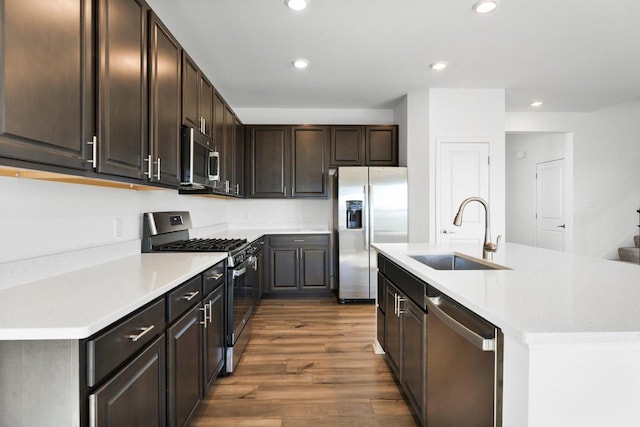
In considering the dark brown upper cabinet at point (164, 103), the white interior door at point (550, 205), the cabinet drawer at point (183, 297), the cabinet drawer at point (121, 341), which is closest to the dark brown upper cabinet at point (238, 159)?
the dark brown upper cabinet at point (164, 103)

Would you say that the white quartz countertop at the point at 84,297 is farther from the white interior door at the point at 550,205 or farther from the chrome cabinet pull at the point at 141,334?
the white interior door at the point at 550,205

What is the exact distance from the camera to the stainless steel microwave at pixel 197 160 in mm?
2346

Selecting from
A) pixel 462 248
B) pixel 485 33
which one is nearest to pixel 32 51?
pixel 462 248

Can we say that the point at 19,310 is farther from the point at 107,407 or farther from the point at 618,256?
the point at 618,256

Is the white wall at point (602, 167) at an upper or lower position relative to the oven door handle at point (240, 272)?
upper

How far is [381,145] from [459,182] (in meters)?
1.15

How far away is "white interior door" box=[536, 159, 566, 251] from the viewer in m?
5.61

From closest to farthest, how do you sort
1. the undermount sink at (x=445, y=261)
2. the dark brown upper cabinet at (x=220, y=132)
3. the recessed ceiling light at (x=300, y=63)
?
the undermount sink at (x=445, y=261)
the dark brown upper cabinet at (x=220, y=132)
the recessed ceiling light at (x=300, y=63)

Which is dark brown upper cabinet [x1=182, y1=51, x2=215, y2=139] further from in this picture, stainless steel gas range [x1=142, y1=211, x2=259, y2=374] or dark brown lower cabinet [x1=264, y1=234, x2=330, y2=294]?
dark brown lower cabinet [x1=264, y1=234, x2=330, y2=294]

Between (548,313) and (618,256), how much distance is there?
592 centimetres

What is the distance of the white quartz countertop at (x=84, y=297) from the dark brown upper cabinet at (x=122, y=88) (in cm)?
48

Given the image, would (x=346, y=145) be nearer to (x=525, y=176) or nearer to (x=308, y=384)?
(x=308, y=384)

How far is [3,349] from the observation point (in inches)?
37.0

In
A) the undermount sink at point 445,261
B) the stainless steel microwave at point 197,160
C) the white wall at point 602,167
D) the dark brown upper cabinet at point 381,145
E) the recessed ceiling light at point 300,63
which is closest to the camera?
the undermount sink at point 445,261
